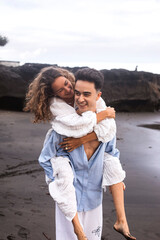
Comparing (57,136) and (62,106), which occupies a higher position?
(62,106)

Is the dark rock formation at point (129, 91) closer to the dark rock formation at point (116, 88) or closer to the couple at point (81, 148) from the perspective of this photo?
the dark rock formation at point (116, 88)

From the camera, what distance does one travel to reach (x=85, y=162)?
2.12 meters

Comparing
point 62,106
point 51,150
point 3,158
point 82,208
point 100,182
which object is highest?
point 62,106

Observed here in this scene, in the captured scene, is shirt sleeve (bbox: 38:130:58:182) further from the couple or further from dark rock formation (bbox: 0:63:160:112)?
dark rock formation (bbox: 0:63:160:112)

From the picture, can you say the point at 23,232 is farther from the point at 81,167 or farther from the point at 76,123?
the point at 76,123

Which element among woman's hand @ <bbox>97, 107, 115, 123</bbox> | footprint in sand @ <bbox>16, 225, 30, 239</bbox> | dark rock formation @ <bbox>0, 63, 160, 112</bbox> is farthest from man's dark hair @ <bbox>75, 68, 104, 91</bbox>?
dark rock formation @ <bbox>0, 63, 160, 112</bbox>

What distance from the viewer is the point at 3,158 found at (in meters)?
5.51

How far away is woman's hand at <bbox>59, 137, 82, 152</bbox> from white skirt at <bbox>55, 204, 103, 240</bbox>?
41 cm

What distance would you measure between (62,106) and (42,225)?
1.53m

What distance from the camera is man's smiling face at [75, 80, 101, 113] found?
2.10 metres

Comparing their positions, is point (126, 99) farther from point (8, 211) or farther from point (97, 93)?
point (97, 93)

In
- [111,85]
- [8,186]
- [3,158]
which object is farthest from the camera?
[111,85]

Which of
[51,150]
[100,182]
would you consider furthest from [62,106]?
[100,182]

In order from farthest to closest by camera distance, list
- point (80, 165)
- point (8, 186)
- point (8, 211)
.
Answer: point (8, 186)
point (8, 211)
point (80, 165)
